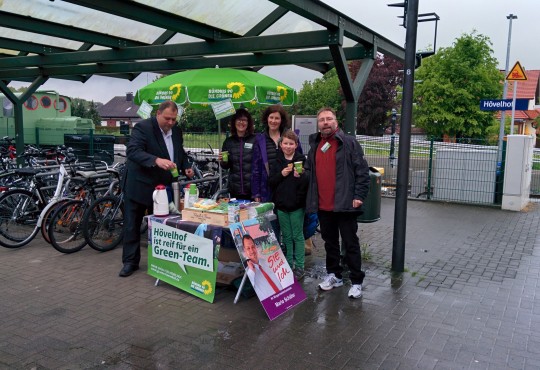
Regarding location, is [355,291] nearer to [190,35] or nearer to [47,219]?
[47,219]

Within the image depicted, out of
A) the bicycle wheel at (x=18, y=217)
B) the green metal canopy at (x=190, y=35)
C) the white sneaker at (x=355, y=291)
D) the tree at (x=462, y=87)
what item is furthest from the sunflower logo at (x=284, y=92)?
the tree at (x=462, y=87)

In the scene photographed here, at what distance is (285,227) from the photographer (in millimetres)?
5207

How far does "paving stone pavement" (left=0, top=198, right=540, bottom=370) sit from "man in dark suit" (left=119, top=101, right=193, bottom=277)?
42 centimetres

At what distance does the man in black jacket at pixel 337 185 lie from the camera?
14.8 ft

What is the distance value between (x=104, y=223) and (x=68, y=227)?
0.48m

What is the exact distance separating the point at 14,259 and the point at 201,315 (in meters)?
3.01

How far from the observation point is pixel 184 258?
15.3 feet

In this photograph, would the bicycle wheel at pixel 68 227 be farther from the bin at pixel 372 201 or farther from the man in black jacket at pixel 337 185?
the bin at pixel 372 201

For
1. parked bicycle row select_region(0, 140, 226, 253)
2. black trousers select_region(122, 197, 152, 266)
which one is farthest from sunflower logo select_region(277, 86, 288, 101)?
black trousers select_region(122, 197, 152, 266)

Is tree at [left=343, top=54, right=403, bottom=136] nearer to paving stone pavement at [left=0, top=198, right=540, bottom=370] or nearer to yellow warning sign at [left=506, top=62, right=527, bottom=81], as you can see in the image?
yellow warning sign at [left=506, top=62, right=527, bottom=81]

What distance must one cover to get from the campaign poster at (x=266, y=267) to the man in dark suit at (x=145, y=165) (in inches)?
44.7

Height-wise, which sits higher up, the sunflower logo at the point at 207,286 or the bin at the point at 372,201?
the bin at the point at 372,201

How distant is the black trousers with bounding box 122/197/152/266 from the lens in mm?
5266

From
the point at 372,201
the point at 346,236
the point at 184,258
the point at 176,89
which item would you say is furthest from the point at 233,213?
the point at 176,89
